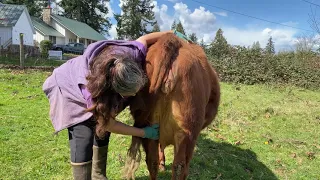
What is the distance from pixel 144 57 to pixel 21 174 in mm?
2220

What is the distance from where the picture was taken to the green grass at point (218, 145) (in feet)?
12.2

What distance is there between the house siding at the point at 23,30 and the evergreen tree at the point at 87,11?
1766 cm

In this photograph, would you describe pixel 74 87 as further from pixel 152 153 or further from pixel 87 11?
pixel 87 11

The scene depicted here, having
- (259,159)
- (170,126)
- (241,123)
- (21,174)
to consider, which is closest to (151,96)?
(170,126)

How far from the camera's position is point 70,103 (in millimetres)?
2420

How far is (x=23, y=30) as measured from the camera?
30047 millimetres

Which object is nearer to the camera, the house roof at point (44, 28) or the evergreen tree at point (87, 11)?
the house roof at point (44, 28)

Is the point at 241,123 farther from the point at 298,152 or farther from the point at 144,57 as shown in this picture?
the point at 144,57

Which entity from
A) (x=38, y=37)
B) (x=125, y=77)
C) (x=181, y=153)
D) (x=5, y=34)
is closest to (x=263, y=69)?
(x=181, y=153)

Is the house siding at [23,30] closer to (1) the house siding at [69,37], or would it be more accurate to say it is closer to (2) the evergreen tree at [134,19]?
(1) the house siding at [69,37]

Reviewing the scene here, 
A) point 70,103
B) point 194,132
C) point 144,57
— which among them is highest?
point 144,57

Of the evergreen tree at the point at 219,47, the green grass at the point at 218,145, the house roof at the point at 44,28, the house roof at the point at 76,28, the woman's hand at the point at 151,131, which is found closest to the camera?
the woman's hand at the point at 151,131

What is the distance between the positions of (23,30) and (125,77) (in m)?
31.9

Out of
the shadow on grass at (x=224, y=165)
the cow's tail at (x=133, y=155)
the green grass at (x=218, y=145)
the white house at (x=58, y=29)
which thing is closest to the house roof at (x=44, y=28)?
the white house at (x=58, y=29)
